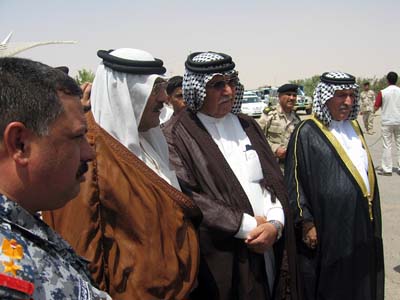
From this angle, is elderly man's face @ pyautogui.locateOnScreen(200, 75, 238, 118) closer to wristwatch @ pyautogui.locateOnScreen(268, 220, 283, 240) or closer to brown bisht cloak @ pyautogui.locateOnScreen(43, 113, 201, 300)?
wristwatch @ pyautogui.locateOnScreen(268, 220, 283, 240)

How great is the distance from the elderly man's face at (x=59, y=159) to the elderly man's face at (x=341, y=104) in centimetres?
232

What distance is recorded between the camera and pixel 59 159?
981 mm

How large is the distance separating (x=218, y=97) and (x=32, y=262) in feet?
5.90

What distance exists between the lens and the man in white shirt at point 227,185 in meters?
2.25

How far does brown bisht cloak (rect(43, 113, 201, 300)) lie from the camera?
1518 millimetres

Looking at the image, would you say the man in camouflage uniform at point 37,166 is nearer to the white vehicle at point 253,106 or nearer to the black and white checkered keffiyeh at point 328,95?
the black and white checkered keffiyeh at point 328,95

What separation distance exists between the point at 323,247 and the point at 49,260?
2.34 m

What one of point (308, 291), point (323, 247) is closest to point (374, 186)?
point (323, 247)

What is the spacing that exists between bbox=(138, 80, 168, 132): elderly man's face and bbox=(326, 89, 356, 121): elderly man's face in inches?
60.6

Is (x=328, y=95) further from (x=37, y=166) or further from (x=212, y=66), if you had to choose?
(x=37, y=166)

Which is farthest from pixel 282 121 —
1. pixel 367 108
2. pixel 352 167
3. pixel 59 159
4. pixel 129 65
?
pixel 367 108

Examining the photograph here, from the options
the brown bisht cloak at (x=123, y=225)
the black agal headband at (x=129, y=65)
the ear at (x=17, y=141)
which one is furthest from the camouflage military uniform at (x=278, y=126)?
the ear at (x=17, y=141)

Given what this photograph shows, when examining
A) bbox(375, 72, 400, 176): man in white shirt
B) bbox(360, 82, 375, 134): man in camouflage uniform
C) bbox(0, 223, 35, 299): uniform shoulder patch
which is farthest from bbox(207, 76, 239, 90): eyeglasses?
bbox(360, 82, 375, 134): man in camouflage uniform


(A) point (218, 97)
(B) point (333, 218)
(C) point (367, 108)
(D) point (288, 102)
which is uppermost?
(A) point (218, 97)
